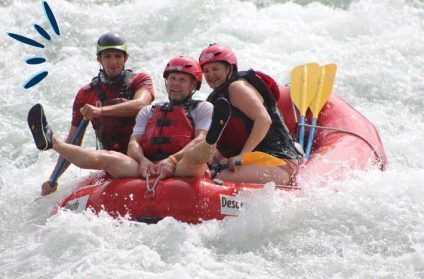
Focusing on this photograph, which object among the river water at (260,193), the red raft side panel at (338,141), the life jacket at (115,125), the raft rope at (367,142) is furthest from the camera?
the raft rope at (367,142)

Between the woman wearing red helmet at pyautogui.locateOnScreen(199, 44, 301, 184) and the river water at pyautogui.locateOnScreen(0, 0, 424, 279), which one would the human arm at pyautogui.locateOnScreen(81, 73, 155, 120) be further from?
the river water at pyautogui.locateOnScreen(0, 0, 424, 279)

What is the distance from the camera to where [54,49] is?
8.95 meters

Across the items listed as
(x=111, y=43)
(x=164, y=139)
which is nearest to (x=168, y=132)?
(x=164, y=139)

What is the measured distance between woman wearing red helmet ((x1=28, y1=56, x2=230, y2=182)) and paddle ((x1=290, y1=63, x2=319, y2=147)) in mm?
1239

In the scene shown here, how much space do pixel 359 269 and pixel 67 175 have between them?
2.89 meters

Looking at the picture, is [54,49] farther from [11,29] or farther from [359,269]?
[359,269]

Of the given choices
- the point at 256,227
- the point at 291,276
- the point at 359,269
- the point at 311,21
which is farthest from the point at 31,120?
the point at 311,21

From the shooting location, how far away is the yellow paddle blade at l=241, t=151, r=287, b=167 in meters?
4.77

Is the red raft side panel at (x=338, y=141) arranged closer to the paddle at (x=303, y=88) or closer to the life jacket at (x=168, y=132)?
the paddle at (x=303, y=88)

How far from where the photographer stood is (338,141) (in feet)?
18.3

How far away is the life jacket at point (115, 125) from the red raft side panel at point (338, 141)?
119 cm

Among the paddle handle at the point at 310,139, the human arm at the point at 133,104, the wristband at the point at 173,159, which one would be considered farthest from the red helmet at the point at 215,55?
the paddle handle at the point at 310,139

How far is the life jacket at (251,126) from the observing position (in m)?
4.95

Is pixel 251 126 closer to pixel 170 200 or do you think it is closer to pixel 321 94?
pixel 170 200
